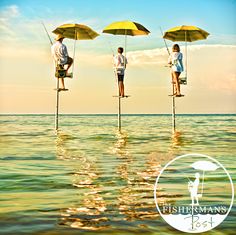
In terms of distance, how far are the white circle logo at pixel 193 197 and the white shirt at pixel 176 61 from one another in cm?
958

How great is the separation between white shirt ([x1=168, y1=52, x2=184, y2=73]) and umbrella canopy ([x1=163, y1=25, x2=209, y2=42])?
1.56 metres

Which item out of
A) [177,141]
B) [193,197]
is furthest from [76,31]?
[193,197]

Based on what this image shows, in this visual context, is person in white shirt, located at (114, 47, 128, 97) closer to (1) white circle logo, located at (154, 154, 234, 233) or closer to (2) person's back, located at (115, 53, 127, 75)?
(2) person's back, located at (115, 53, 127, 75)

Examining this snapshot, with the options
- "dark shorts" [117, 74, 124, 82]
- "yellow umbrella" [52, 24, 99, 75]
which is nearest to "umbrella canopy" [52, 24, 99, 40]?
"yellow umbrella" [52, 24, 99, 75]

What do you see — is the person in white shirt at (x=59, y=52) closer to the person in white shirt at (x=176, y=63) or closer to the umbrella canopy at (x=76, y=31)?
the umbrella canopy at (x=76, y=31)

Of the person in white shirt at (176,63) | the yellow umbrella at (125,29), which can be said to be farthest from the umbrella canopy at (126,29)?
the person in white shirt at (176,63)

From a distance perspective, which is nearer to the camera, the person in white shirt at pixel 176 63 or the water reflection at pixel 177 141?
the water reflection at pixel 177 141

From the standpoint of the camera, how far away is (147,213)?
3432 mm

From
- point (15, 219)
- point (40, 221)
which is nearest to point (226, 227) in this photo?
point (40, 221)

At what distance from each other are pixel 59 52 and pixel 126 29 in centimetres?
364

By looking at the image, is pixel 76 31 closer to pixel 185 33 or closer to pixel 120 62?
pixel 120 62

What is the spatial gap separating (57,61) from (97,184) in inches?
417

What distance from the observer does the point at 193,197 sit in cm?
392

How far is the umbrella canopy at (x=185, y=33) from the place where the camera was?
1661 cm
